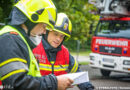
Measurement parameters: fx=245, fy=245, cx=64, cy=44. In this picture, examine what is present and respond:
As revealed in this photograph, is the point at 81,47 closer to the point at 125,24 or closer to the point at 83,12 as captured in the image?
the point at 83,12

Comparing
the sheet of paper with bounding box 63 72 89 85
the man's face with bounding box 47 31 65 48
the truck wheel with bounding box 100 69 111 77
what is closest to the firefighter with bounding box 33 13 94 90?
the man's face with bounding box 47 31 65 48

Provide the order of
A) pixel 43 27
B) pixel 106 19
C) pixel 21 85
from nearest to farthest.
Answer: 1. pixel 21 85
2. pixel 43 27
3. pixel 106 19

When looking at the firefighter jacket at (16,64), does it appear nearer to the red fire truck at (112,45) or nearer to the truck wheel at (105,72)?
the red fire truck at (112,45)

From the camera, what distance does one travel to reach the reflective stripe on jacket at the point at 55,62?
2604mm

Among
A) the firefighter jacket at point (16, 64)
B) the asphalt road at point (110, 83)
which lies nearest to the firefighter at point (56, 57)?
the firefighter jacket at point (16, 64)

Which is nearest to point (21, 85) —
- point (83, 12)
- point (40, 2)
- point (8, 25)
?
point (8, 25)

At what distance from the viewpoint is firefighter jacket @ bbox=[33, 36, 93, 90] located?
2.61m

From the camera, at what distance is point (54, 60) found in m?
2.68

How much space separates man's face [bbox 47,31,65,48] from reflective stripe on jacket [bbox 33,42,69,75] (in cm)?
13

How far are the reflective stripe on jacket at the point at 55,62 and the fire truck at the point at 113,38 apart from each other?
596 cm

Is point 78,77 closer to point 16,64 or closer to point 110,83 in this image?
point 16,64

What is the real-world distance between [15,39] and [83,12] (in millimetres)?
12478

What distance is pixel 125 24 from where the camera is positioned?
8688mm

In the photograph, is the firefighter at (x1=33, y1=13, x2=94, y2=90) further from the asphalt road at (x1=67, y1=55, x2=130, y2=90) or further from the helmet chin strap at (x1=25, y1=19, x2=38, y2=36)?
the asphalt road at (x1=67, y1=55, x2=130, y2=90)
